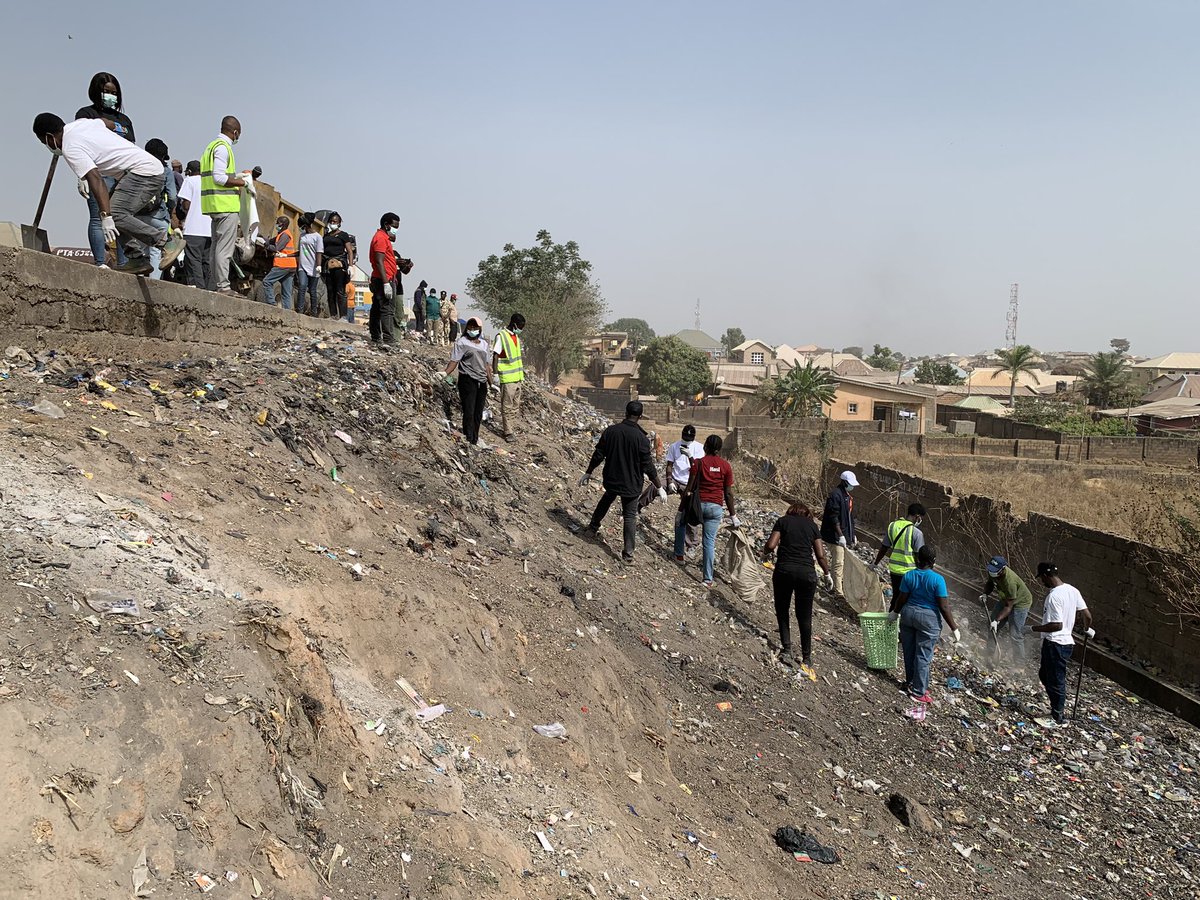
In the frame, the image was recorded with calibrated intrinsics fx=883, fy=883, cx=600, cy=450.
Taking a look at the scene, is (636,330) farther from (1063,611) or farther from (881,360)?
(1063,611)

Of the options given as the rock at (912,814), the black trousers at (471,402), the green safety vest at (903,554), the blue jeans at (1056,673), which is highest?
the black trousers at (471,402)

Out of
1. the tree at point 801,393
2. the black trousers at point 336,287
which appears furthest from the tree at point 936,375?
the black trousers at point 336,287

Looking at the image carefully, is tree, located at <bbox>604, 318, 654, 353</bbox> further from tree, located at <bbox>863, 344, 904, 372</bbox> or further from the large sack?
the large sack

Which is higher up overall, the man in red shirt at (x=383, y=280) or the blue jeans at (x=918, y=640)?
the man in red shirt at (x=383, y=280)

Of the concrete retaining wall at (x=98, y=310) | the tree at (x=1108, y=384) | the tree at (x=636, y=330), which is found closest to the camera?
the concrete retaining wall at (x=98, y=310)

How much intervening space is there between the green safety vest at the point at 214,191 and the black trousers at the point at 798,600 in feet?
18.6

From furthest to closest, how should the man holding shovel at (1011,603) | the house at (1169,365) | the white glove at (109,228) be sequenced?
the house at (1169,365)
the man holding shovel at (1011,603)
the white glove at (109,228)

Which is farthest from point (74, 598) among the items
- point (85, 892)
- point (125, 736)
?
point (85, 892)

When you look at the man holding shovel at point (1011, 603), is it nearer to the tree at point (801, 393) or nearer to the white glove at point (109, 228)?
the white glove at point (109, 228)

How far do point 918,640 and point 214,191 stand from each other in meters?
7.06

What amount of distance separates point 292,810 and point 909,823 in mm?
3913

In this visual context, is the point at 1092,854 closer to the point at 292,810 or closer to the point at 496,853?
the point at 496,853

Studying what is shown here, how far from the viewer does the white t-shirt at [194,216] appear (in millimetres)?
8055

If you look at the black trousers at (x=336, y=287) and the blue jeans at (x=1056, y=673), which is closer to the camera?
the blue jeans at (x=1056, y=673)
